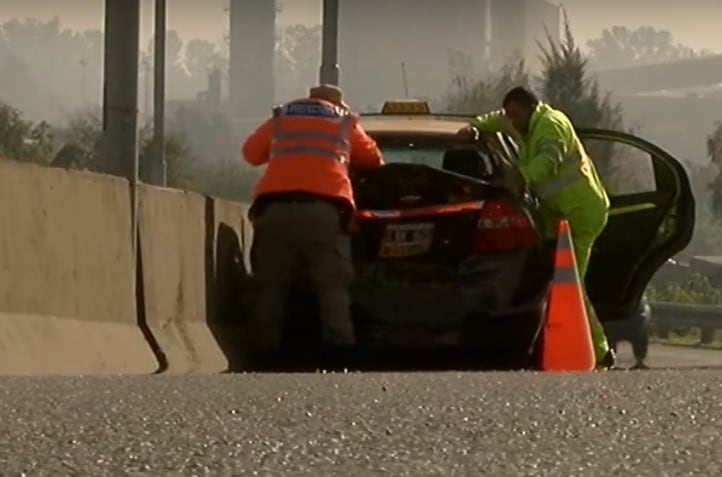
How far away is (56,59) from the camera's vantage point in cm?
4797

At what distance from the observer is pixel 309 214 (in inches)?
474

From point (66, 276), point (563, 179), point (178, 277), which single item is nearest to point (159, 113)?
point (563, 179)

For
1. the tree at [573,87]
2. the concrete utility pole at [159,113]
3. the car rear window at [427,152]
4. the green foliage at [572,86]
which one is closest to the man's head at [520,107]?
the car rear window at [427,152]

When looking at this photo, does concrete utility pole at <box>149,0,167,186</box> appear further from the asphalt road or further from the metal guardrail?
the asphalt road

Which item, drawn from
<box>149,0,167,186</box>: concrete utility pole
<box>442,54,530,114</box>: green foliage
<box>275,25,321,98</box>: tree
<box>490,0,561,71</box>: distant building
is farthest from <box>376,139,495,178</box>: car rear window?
<box>490,0,561,71</box>: distant building

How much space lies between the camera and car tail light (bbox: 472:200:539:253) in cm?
1174

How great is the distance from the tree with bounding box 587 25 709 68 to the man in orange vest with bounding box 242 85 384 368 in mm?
42428

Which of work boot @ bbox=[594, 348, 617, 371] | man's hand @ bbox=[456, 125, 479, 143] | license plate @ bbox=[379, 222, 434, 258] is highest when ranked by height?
man's hand @ bbox=[456, 125, 479, 143]

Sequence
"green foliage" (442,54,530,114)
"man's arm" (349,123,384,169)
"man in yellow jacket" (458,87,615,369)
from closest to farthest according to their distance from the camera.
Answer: "man's arm" (349,123,384,169) < "man in yellow jacket" (458,87,615,369) < "green foliage" (442,54,530,114)

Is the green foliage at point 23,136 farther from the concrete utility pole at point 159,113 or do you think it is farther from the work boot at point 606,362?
the work boot at point 606,362

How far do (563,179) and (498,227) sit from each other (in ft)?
5.29

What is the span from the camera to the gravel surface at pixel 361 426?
257 inches

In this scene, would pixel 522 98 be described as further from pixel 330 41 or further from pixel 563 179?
pixel 330 41

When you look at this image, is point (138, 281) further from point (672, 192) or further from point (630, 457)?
point (630, 457)
